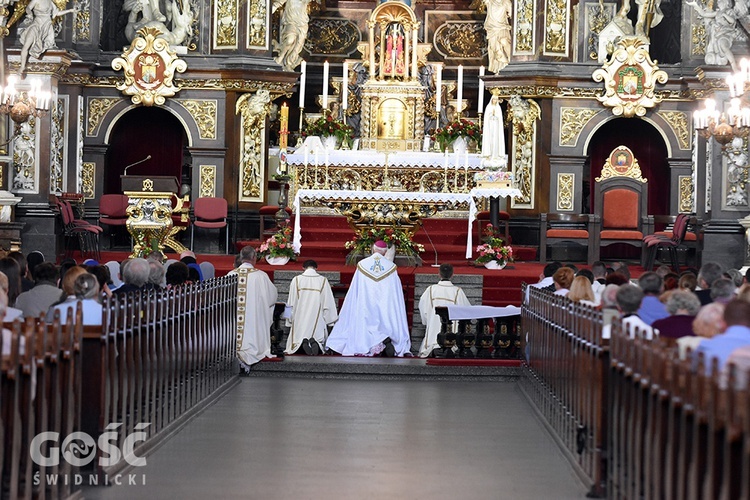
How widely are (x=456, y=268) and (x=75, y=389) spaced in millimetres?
10584

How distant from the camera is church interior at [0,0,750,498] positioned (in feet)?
53.2

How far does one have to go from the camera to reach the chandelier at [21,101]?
53.6 ft

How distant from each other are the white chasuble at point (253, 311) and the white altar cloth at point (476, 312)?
6.72ft

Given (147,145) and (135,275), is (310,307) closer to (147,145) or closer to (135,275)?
(135,275)

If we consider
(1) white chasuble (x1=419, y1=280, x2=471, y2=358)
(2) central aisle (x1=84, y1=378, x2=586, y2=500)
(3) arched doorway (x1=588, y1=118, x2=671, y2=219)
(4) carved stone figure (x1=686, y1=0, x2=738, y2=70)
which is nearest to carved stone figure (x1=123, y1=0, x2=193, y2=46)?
(3) arched doorway (x1=588, y1=118, x2=671, y2=219)

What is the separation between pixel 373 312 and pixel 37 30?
27.1ft

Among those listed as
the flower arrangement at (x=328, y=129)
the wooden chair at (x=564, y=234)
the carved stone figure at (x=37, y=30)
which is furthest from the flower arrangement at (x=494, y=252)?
the carved stone figure at (x=37, y=30)

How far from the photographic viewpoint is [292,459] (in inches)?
345

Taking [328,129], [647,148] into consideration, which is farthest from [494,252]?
[647,148]

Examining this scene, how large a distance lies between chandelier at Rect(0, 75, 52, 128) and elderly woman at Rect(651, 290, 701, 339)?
10.5 metres

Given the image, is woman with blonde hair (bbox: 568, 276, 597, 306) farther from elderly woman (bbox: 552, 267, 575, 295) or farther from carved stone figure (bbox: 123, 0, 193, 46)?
carved stone figure (bbox: 123, 0, 193, 46)

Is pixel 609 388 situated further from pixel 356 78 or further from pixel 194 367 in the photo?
pixel 356 78

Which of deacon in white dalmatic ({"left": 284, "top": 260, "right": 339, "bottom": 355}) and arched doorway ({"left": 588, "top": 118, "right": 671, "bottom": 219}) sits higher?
arched doorway ({"left": 588, "top": 118, "right": 671, "bottom": 219})

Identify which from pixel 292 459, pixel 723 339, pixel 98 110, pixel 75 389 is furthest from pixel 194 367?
pixel 98 110
